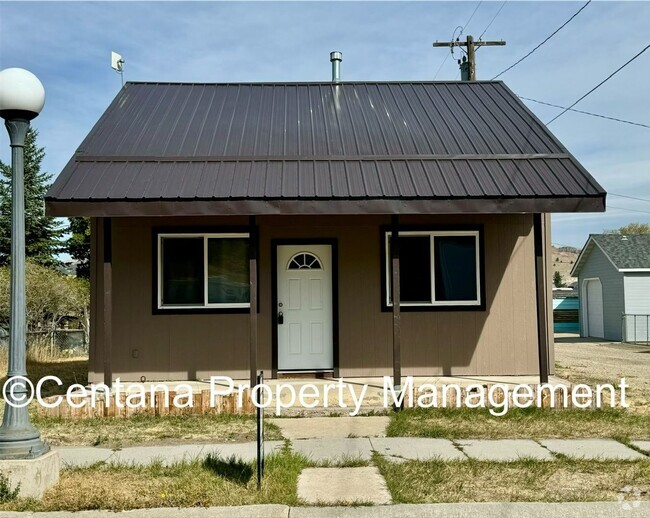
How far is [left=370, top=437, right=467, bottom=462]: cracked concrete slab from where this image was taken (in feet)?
22.0

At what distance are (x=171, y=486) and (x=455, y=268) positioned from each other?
6.65 meters

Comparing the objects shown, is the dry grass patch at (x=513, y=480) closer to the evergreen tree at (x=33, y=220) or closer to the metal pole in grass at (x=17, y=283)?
the metal pole in grass at (x=17, y=283)

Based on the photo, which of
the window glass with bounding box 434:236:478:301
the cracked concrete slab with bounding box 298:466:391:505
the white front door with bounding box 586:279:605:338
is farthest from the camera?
the white front door with bounding box 586:279:605:338

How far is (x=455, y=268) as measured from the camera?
11.0m

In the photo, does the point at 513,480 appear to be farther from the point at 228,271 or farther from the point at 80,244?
the point at 80,244

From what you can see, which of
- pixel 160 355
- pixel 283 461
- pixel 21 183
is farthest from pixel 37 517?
pixel 160 355

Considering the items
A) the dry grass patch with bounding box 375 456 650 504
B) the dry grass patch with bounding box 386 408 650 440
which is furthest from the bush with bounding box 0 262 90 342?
the dry grass patch with bounding box 375 456 650 504

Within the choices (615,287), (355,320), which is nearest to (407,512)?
(355,320)

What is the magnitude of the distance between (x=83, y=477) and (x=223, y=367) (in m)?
4.88

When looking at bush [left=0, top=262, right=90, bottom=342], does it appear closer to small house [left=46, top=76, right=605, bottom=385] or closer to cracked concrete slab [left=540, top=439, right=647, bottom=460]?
small house [left=46, top=76, right=605, bottom=385]

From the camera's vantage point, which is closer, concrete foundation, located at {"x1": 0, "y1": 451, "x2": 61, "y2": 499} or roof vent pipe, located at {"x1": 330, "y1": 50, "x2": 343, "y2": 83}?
concrete foundation, located at {"x1": 0, "y1": 451, "x2": 61, "y2": 499}

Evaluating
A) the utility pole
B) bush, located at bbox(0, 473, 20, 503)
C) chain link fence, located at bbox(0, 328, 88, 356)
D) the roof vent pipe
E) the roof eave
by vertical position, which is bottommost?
bush, located at bbox(0, 473, 20, 503)

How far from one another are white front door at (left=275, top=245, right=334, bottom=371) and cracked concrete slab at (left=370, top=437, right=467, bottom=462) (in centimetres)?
353

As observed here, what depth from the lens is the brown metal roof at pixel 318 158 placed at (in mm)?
8977
